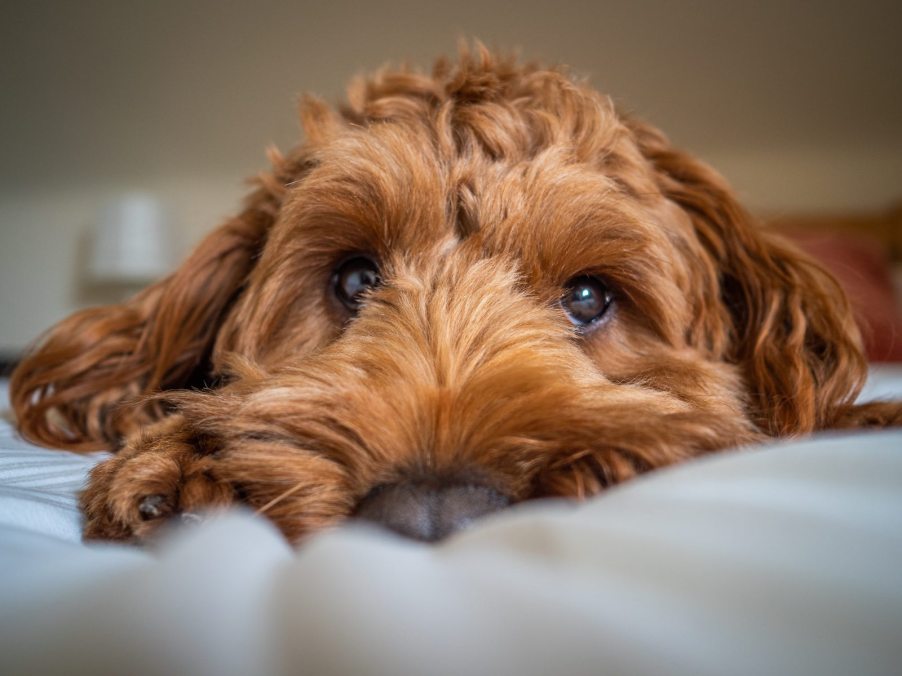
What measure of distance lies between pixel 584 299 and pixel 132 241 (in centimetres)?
524

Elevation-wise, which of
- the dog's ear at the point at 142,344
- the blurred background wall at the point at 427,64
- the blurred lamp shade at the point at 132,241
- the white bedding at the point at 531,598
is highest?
the blurred background wall at the point at 427,64

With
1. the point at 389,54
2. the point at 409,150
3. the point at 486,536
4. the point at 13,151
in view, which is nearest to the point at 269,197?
the point at 409,150

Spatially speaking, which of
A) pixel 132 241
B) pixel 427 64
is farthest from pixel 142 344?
pixel 132 241

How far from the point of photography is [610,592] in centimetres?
45

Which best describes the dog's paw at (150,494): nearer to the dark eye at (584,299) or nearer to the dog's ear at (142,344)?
the dog's ear at (142,344)

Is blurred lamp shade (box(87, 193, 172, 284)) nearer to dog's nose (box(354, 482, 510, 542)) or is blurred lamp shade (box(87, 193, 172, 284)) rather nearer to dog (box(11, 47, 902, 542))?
dog (box(11, 47, 902, 542))

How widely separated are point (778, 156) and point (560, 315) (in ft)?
16.2

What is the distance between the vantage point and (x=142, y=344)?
5.09 feet

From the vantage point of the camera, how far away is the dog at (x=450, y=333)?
0.79 meters

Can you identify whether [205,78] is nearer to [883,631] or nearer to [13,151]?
[13,151]

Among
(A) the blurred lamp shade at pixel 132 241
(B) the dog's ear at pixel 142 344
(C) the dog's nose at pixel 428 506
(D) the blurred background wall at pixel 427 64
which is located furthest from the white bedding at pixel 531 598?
→ (A) the blurred lamp shade at pixel 132 241

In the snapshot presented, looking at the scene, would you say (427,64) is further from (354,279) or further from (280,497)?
(280,497)

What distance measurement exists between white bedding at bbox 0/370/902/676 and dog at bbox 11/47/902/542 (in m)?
0.21

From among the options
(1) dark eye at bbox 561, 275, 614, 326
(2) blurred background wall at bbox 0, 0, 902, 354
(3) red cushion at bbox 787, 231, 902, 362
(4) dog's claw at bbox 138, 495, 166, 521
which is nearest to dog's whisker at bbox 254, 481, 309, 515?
(4) dog's claw at bbox 138, 495, 166, 521
